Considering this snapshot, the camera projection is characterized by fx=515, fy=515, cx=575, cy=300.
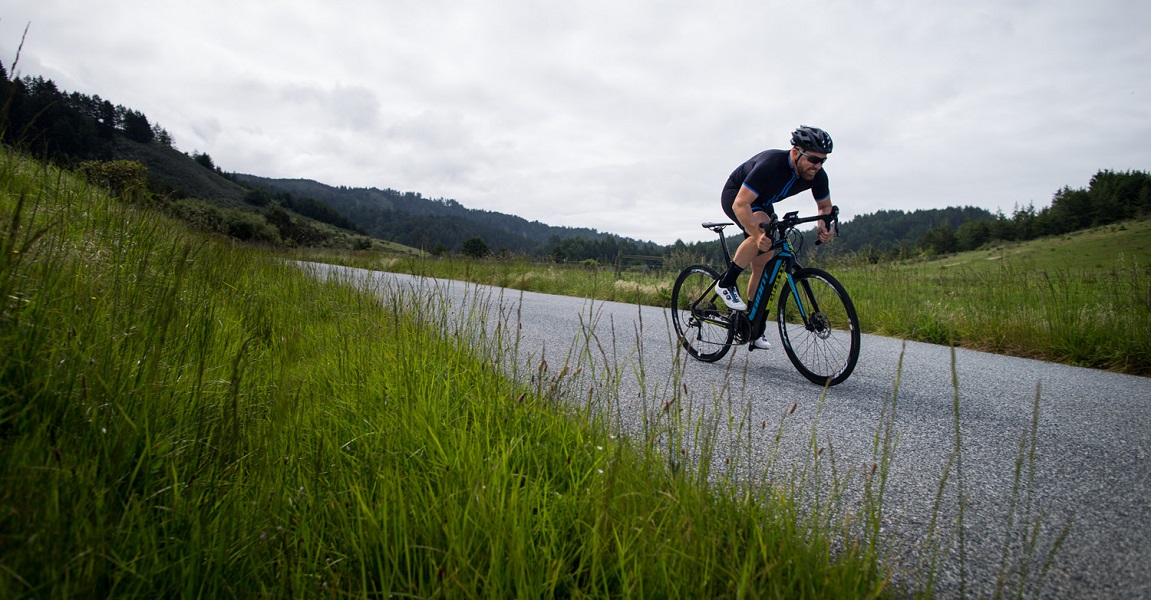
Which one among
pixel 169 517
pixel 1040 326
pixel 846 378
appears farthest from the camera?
pixel 1040 326

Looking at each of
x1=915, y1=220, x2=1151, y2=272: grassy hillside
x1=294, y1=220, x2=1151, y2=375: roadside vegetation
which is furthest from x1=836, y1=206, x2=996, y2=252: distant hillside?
x1=294, y1=220, x2=1151, y2=375: roadside vegetation

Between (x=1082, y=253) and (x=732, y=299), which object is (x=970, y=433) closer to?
(x=732, y=299)

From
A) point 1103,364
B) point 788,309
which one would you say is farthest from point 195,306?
point 1103,364

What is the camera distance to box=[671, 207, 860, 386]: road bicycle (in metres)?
4.21

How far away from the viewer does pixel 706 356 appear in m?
5.17

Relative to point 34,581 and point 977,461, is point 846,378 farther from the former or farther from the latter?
point 34,581

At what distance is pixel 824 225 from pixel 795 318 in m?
0.90

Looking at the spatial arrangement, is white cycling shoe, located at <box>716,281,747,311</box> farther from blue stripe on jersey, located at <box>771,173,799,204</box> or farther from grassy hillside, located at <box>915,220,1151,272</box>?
grassy hillside, located at <box>915,220,1151,272</box>

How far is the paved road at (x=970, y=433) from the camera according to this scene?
175 cm

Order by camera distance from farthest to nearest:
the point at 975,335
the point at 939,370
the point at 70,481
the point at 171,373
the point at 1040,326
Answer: the point at 975,335, the point at 1040,326, the point at 939,370, the point at 171,373, the point at 70,481

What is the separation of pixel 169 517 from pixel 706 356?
4.47 metres

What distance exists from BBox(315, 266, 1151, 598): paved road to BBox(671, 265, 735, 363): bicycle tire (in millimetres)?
290

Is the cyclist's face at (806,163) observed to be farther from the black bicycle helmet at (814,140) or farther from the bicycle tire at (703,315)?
the bicycle tire at (703,315)

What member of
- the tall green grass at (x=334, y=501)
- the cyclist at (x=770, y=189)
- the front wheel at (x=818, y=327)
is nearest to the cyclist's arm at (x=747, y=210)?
the cyclist at (x=770, y=189)
